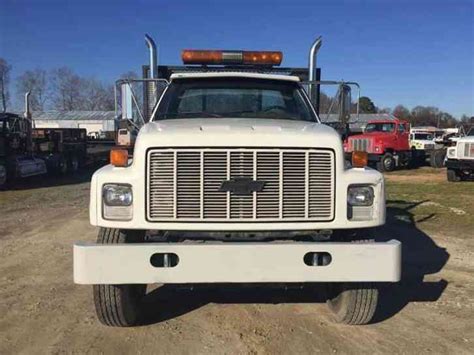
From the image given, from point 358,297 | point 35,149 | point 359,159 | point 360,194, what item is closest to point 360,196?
point 360,194

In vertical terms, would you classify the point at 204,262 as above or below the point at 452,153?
below

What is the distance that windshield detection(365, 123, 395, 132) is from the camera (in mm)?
26375

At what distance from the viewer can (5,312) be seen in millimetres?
4961

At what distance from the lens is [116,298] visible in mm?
4340

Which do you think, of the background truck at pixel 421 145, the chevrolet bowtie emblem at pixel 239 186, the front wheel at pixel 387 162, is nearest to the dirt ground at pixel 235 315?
the chevrolet bowtie emblem at pixel 239 186

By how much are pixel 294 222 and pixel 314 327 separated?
1.11 meters

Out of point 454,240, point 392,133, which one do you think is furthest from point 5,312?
point 392,133

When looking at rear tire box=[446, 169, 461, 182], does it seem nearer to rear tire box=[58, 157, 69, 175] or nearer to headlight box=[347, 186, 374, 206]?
rear tire box=[58, 157, 69, 175]

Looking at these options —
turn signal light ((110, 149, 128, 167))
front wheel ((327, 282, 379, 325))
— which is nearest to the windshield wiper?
turn signal light ((110, 149, 128, 167))

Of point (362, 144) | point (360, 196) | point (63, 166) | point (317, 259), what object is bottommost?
point (63, 166)

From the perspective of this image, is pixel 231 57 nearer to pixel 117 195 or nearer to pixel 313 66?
pixel 313 66

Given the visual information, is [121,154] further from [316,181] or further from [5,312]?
[5,312]

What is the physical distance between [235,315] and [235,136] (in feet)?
5.95

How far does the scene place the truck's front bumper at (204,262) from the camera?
3.86 m
